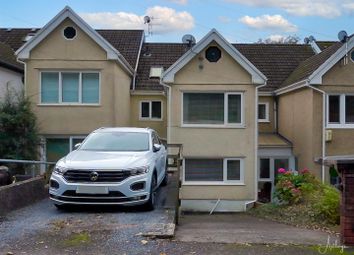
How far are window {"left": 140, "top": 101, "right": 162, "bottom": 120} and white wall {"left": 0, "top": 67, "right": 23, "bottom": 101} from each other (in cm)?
535

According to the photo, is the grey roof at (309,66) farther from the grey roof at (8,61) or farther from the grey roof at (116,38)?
the grey roof at (8,61)

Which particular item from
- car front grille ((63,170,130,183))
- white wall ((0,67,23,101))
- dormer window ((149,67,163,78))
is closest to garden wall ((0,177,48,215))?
car front grille ((63,170,130,183))

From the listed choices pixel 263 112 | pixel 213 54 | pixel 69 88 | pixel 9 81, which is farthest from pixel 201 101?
pixel 9 81

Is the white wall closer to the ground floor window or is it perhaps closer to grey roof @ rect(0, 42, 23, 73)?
grey roof @ rect(0, 42, 23, 73)

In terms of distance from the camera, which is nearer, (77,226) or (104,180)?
(77,226)

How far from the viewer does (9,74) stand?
2217cm

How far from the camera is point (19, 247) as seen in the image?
313 inches

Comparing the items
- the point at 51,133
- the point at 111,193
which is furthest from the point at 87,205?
the point at 51,133

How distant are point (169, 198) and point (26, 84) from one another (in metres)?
8.96

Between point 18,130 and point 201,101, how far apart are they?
648cm

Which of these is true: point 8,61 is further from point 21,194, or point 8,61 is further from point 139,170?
point 139,170

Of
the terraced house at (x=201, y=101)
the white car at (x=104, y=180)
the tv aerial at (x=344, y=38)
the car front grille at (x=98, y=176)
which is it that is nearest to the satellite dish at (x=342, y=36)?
the tv aerial at (x=344, y=38)

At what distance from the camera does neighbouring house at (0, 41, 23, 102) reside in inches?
828

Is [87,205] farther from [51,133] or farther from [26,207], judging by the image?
[51,133]
